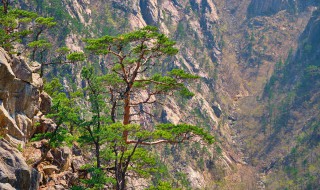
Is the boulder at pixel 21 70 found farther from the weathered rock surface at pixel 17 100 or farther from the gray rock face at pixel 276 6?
the gray rock face at pixel 276 6

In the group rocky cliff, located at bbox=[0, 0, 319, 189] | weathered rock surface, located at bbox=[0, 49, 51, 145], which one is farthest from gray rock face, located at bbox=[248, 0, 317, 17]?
weathered rock surface, located at bbox=[0, 49, 51, 145]

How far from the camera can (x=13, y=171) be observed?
1934 centimetres

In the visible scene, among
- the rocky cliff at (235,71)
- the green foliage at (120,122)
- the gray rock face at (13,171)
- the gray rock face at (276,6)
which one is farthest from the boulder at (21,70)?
the gray rock face at (276,6)

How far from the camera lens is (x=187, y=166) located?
115 m

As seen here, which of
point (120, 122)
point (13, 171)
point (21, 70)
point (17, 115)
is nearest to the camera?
point (13, 171)

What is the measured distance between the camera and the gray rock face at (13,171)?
18.7m

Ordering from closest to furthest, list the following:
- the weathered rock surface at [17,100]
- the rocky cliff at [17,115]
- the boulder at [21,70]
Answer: the rocky cliff at [17,115], the weathered rock surface at [17,100], the boulder at [21,70]

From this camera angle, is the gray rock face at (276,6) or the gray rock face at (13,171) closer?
the gray rock face at (13,171)

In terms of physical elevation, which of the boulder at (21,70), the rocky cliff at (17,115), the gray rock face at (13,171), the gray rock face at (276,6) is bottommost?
the gray rock face at (13,171)

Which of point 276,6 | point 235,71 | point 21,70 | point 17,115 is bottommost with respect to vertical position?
point 17,115

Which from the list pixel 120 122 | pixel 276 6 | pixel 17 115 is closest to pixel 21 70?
pixel 17 115

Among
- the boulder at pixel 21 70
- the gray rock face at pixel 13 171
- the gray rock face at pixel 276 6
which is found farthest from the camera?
the gray rock face at pixel 276 6

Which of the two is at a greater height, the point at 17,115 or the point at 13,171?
the point at 17,115

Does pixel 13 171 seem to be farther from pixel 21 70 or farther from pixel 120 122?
pixel 21 70
